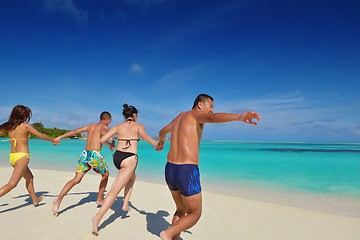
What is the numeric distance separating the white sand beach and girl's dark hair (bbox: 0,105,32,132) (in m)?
1.66

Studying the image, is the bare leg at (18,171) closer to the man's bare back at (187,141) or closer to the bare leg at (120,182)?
the bare leg at (120,182)

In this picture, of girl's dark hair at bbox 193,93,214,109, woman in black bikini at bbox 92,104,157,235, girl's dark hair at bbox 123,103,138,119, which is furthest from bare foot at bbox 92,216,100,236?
girl's dark hair at bbox 193,93,214,109

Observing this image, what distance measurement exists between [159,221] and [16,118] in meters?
3.34

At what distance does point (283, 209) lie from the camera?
6.10 meters

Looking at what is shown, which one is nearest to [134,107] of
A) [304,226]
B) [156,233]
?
[156,233]

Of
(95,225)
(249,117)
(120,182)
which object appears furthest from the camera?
(120,182)

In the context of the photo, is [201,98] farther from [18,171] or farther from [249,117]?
[18,171]

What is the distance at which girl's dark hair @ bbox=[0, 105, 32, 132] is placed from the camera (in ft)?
16.7

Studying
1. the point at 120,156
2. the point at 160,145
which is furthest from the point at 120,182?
the point at 160,145

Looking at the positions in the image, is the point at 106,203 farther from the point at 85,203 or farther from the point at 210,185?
the point at 210,185

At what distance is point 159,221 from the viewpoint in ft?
16.8

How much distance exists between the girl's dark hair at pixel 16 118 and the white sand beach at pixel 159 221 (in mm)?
1660

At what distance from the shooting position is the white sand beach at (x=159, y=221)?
4.35 meters

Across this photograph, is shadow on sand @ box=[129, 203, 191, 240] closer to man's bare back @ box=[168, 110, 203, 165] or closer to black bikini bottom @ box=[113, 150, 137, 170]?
black bikini bottom @ box=[113, 150, 137, 170]
